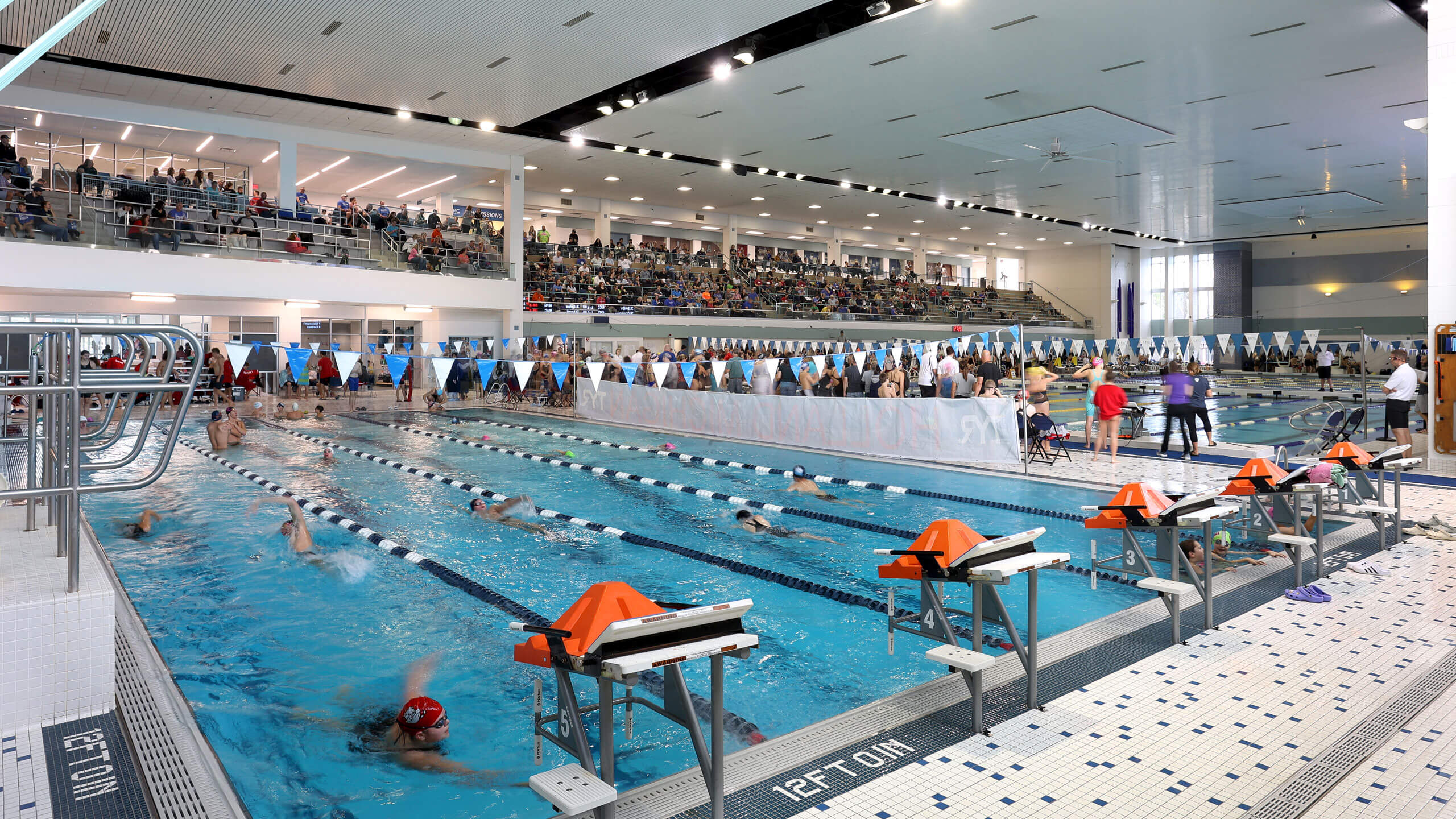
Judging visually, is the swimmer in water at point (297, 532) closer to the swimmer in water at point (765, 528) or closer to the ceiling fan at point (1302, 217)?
the swimmer in water at point (765, 528)

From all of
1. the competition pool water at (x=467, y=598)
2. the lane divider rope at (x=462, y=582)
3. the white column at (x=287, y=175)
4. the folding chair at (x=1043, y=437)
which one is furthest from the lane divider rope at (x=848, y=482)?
the white column at (x=287, y=175)

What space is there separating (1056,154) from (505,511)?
12.3m

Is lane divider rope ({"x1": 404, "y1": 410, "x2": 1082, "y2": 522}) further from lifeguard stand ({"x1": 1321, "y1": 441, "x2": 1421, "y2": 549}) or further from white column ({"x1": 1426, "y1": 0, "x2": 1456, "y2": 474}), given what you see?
white column ({"x1": 1426, "y1": 0, "x2": 1456, "y2": 474})

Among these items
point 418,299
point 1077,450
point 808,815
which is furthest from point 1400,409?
point 418,299

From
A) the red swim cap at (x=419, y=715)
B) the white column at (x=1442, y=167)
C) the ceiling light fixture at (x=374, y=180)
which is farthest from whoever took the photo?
the ceiling light fixture at (x=374, y=180)

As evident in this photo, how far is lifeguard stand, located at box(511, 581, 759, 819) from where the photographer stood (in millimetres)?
2045

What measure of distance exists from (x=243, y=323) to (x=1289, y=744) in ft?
65.5

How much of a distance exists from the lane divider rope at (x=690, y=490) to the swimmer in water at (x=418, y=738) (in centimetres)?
395

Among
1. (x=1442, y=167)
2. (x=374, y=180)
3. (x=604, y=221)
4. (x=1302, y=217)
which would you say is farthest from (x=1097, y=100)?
(x=374, y=180)

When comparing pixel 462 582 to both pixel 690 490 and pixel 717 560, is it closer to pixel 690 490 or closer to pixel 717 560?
pixel 717 560

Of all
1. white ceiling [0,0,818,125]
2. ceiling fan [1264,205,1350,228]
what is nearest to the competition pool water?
white ceiling [0,0,818,125]

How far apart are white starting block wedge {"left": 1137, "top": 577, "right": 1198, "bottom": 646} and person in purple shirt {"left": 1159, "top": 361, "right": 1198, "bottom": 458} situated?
632 cm

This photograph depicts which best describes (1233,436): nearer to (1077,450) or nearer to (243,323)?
(1077,450)

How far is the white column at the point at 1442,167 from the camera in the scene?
7809 millimetres
